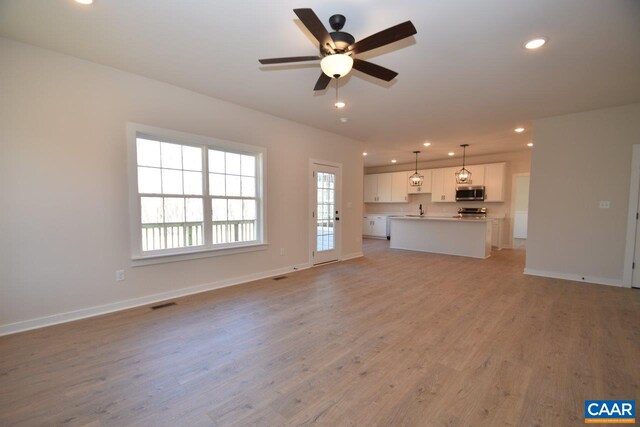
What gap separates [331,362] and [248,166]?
10.9ft

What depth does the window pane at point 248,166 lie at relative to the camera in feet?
14.5

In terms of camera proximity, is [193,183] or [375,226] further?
[375,226]

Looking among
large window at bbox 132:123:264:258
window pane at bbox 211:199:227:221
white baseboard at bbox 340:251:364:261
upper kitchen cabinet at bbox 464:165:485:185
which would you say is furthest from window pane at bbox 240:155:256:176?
upper kitchen cabinet at bbox 464:165:485:185

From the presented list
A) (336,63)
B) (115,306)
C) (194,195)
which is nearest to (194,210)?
(194,195)

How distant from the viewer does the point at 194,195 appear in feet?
12.5

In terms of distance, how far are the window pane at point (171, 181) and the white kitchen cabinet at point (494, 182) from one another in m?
7.90

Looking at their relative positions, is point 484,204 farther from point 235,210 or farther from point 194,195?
point 194,195

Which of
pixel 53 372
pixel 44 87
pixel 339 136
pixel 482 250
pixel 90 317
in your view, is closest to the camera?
pixel 53 372

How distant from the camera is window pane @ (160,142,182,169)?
3.57 metres

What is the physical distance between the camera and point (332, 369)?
210 cm

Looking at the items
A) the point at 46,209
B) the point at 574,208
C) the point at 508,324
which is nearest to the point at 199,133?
the point at 46,209

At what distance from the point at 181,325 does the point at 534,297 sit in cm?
453

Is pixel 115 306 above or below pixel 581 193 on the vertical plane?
below

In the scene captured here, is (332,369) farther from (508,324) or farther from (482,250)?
(482,250)
